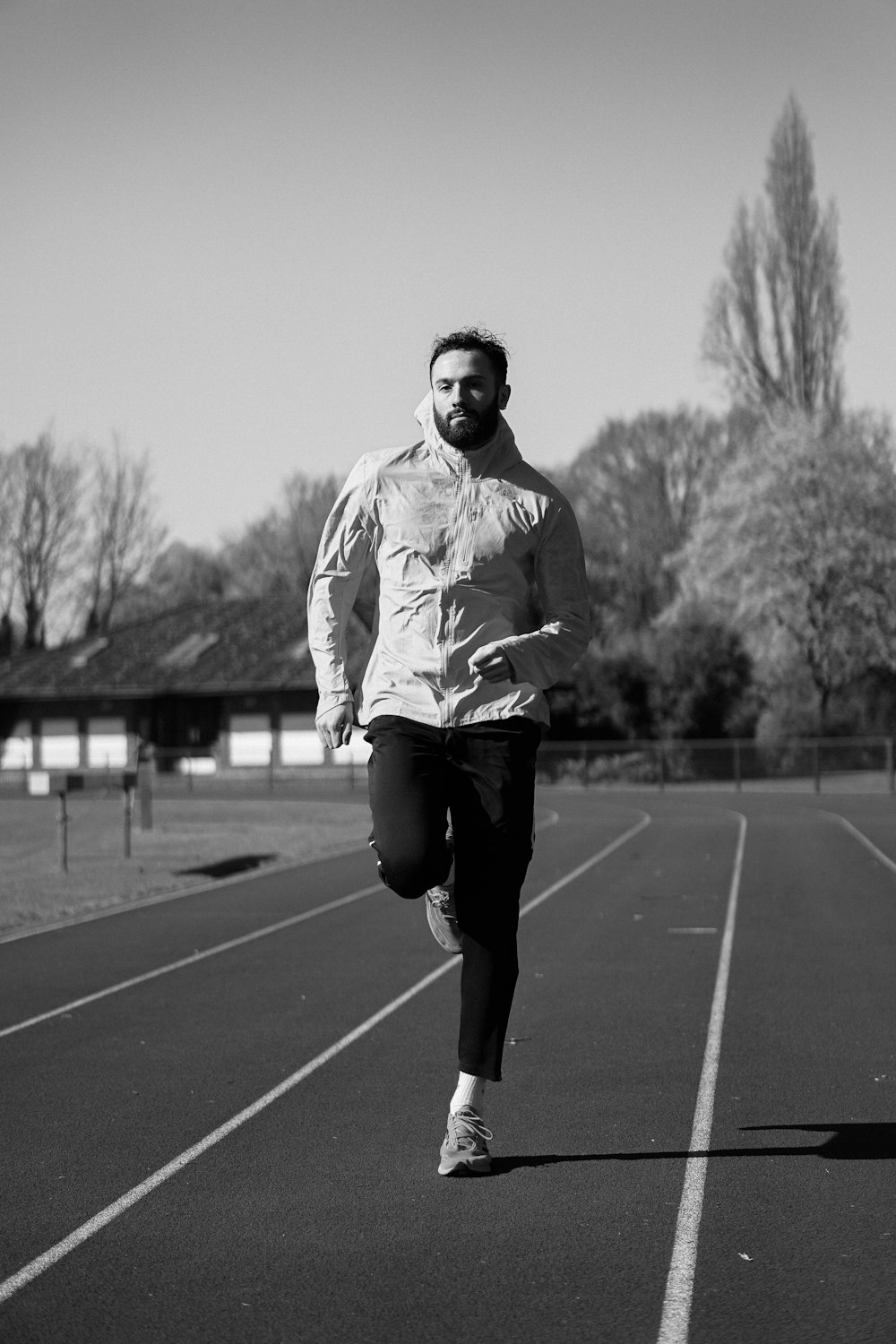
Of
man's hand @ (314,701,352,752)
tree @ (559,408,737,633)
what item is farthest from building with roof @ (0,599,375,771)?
man's hand @ (314,701,352,752)

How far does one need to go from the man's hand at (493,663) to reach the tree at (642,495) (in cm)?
5300

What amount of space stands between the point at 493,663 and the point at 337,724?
0.48m

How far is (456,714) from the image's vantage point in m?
4.52

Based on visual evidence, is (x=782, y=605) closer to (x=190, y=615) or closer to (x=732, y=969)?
(x=190, y=615)

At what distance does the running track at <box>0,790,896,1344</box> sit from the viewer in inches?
140

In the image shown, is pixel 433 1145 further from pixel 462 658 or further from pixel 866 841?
pixel 866 841

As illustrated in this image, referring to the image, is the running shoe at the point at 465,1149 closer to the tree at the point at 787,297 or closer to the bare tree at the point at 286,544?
the tree at the point at 787,297

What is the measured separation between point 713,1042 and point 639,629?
150ft

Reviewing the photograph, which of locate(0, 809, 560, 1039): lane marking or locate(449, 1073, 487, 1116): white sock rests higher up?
locate(449, 1073, 487, 1116): white sock

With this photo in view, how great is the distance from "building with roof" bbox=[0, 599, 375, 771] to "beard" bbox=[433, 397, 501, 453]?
168 ft

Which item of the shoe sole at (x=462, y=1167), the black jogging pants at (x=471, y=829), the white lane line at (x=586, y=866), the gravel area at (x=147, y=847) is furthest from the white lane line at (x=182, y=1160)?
the gravel area at (x=147, y=847)

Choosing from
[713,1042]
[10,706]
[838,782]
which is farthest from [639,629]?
[713,1042]

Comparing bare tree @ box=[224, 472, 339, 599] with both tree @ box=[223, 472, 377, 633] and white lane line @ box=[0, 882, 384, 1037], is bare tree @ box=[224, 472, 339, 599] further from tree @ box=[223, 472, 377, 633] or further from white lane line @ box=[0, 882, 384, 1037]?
white lane line @ box=[0, 882, 384, 1037]

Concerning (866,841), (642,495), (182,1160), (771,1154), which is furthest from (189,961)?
(642,495)
